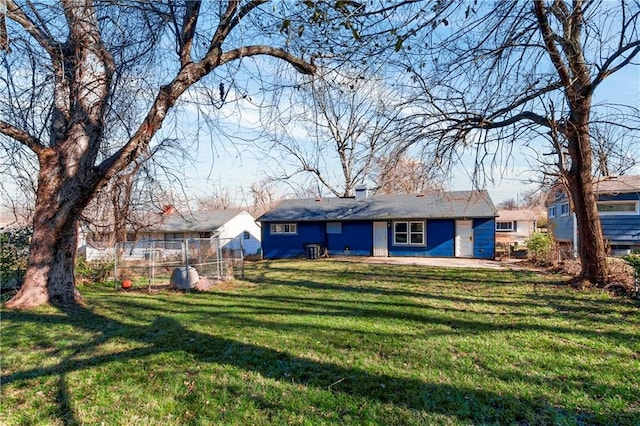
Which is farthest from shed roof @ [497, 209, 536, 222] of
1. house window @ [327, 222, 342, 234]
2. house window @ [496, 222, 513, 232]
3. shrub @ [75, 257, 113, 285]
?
shrub @ [75, 257, 113, 285]

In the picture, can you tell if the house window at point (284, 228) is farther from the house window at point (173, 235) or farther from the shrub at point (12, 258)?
the shrub at point (12, 258)

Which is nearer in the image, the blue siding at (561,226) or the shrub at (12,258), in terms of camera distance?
the shrub at (12,258)

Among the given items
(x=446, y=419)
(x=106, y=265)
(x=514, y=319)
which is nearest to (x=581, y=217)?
(x=514, y=319)

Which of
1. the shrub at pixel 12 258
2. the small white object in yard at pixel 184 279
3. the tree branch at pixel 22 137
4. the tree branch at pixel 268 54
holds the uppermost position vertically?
the tree branch at pixel 268 54

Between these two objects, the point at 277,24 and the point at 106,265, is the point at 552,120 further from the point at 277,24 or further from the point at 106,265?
the point at 106,265

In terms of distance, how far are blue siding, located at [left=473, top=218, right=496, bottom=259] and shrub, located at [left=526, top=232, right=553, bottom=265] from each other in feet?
6.58

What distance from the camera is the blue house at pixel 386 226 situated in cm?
1720

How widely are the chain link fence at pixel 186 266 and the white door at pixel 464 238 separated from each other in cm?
1115

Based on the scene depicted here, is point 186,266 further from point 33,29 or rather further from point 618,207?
point 618,207

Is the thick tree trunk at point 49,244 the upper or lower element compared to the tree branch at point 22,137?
lower

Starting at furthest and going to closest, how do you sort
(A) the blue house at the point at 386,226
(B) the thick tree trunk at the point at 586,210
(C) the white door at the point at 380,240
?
(C) the white door at the point at 380,240, (A) the blue house at the point at 386,226, (B) the thick tree trunk at the point at 586,210

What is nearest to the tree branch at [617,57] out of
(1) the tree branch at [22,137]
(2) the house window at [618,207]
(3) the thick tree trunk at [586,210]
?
(3) the thick tree trunk at [586,210]

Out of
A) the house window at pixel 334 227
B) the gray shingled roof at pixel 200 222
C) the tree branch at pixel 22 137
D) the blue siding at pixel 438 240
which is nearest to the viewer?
the tree branch at pixel 22 137

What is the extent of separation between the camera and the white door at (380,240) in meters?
18.9
